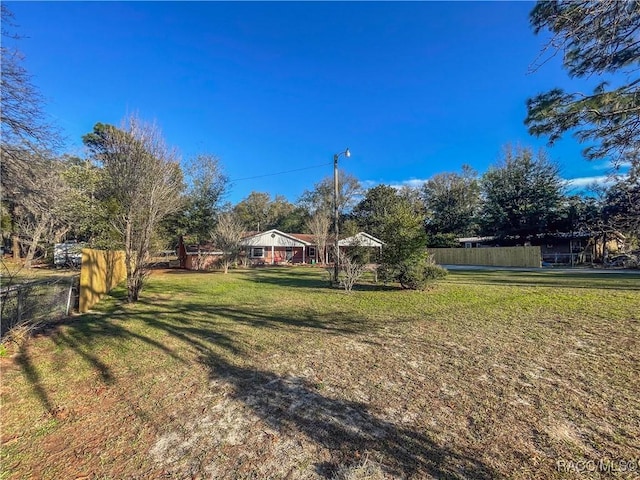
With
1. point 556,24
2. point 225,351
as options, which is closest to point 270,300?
point 225,351

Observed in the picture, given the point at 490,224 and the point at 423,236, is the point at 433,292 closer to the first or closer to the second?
the point at 423,236

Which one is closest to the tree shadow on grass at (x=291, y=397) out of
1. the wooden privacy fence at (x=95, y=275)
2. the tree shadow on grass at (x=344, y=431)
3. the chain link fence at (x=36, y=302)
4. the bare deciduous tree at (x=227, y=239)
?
the tree shadow on grass at (x=344, y=431)

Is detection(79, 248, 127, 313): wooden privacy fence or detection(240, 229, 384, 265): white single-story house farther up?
detection(240, 229, 384, 265): white single-story house

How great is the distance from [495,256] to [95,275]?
27362mm

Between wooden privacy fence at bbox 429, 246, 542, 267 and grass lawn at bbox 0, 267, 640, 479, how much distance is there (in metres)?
20.3

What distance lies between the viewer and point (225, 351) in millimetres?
4871

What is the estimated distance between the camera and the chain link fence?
5.07m

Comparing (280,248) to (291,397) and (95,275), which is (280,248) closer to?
(95,275)

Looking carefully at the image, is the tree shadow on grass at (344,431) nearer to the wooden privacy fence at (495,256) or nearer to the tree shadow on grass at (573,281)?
the tree shadow on grass at (573,281)

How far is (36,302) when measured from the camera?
590 cm

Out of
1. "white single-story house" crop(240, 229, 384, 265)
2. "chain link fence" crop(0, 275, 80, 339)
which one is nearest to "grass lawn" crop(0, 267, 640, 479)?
"chain link fence" crop(0, 275, 80, 339)

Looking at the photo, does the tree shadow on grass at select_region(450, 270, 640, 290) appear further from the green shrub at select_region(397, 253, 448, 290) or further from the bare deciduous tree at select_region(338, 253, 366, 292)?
the bare deciduous tree at select_region(338, 253, 366, 292)

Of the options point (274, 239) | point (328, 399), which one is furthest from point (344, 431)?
point (274, 239)

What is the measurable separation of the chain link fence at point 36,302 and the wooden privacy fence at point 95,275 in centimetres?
17
